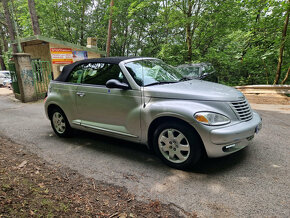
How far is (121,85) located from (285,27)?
10.3 meters

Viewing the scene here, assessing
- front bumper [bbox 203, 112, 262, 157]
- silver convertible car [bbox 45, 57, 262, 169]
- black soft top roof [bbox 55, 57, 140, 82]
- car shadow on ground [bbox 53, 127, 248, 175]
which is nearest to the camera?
front bumper [bbox 203, 112, 262, 157]

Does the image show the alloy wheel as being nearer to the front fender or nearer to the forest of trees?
the front fender

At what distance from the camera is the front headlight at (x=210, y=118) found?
2816 mm

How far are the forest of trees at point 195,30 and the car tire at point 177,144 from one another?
8.89 metres

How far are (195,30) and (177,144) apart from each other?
12789 mm

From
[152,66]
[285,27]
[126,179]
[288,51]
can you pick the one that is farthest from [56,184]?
[288,51]

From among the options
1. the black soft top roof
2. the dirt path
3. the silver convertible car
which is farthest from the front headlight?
the black soft top roof

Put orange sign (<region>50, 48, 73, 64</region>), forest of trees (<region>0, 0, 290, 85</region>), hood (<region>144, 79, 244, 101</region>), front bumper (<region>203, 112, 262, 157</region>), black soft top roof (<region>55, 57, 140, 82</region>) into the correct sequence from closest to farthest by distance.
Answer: front bumper (<region>203, 112, 262, 157</region>) → hood (<region>144, 79, 244, 101</region>) → black soft top roof (<region>55, 57, 140, 82</region>) → forest of trees (<region>0, 0, 290, 85</region>) → orange sign (<region>50, 48, 73, 64</region>)

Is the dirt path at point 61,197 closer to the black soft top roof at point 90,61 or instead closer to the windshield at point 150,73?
the windshield at point 150,73

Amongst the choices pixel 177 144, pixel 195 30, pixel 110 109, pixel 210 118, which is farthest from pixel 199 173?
pixel 195 30

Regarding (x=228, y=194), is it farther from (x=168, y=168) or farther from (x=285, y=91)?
(x=285, y=91)

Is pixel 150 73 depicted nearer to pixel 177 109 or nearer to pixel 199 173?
pixel 177 109

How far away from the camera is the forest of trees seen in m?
11.2

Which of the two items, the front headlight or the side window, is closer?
the front headlight
